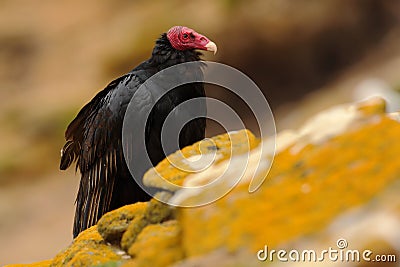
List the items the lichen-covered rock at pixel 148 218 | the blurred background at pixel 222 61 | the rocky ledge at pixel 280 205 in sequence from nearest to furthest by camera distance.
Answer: the rocky ledge at pixel 280 205
the lichen-covered rock at pixel 148 218
the blurred background at pixel 222 61

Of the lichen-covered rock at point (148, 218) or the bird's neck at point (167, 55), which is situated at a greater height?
the bird's neck at point (167, 55)

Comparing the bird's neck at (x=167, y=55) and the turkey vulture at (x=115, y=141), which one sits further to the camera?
the bird's neck at (x=167, y=55)

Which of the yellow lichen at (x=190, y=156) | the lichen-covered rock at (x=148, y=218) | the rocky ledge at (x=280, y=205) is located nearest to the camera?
the rocky ledge at (x=280, y=205)

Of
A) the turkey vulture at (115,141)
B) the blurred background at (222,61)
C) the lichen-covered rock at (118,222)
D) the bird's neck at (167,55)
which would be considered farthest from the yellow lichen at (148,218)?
the blurred background at (222,61)

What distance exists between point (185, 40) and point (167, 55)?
25 cm

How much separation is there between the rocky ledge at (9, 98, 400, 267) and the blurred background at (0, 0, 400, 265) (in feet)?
34.2

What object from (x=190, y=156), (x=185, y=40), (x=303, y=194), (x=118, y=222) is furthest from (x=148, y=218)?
(x=185, y=40)

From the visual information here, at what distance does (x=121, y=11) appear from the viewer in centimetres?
1936

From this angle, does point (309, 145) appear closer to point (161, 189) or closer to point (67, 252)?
point (161, 189)

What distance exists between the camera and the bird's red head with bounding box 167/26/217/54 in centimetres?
712

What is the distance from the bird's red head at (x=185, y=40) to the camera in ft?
23.4

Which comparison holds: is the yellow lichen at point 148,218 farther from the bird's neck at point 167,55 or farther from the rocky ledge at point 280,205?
the bird's neck at point 167,55

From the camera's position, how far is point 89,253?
455 cm

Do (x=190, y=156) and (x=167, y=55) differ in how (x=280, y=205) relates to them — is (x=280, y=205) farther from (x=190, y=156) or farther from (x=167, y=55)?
(x=167, y=55)
